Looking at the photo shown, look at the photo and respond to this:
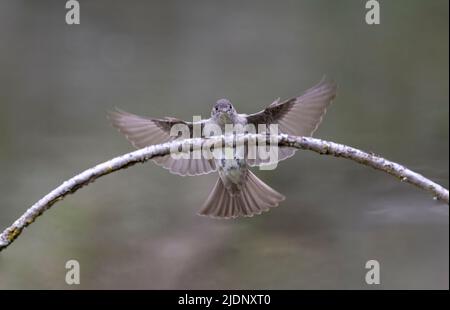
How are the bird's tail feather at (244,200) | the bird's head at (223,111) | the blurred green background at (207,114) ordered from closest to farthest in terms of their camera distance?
the bird's head at (223,111) → the bird's tail feather at (244,200) → the blurred green background at (207,114)

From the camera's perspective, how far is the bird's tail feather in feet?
9.41

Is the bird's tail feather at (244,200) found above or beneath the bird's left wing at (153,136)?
beneath

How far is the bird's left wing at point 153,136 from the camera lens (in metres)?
2.86

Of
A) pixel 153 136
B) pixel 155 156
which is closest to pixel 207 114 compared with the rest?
pixel 153 136

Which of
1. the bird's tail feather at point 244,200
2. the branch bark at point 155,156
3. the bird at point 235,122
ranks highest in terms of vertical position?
the bird at point 235,122

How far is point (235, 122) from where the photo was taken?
280 cm

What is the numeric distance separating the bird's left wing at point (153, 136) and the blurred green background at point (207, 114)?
0.95m

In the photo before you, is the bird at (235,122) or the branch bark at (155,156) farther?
the bird at (235,122)

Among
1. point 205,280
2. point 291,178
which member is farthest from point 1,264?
point 291,178

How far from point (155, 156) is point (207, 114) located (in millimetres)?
2023

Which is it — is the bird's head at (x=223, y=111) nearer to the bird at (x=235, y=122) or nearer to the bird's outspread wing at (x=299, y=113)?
the bird at (x=235, y=122)

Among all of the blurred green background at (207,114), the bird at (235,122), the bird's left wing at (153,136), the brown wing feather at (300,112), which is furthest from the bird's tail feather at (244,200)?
the blurred green background at (207,114)

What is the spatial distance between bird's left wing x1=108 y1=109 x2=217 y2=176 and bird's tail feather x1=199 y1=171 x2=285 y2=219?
15 cm

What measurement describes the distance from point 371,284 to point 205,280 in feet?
2.94
